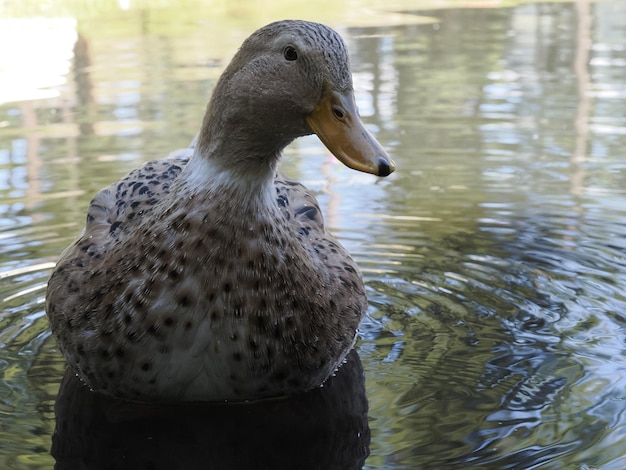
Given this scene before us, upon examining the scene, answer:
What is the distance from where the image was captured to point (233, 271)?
3.67m

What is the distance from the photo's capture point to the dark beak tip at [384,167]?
11.0 feet

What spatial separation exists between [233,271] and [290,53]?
29.1 inches

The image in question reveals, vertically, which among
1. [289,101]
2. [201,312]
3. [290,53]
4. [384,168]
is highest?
[290,53]

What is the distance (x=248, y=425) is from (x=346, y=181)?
11.3 ft

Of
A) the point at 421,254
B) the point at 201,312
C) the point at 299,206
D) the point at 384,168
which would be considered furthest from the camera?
the point at 421,254

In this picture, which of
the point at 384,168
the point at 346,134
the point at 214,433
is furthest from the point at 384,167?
the point at 214,433

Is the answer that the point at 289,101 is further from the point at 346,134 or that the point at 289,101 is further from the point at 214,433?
the point at 214,433

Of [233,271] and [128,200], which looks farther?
[128,200]

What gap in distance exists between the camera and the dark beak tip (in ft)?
11.0

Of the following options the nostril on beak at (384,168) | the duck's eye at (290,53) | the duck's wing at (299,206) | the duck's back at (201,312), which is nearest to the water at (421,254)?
the duck's back at (201,312)

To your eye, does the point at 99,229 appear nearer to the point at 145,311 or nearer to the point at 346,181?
the point at 145,311

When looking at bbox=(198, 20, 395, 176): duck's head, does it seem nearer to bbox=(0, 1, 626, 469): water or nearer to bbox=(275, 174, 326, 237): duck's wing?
bbox=(275, 174, 326, 237): duck's wing

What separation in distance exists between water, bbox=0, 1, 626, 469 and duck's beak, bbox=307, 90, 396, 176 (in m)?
0.92

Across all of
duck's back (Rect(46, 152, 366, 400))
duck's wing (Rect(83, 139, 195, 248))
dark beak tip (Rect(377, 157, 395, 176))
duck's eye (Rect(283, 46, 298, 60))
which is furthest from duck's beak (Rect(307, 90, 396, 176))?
duck's wing (Rect(83, 139, 195, 248))
